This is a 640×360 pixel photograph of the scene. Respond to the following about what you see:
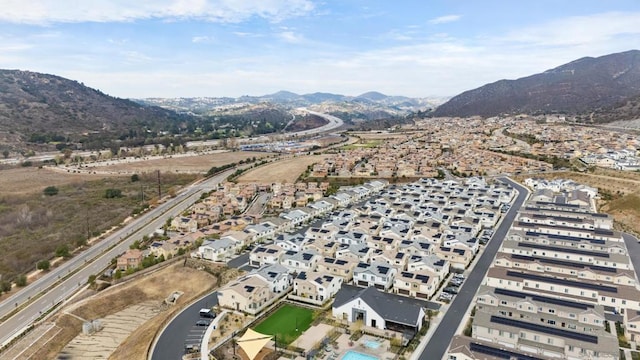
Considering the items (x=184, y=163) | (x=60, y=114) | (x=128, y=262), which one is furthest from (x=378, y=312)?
(x=60, y=114)

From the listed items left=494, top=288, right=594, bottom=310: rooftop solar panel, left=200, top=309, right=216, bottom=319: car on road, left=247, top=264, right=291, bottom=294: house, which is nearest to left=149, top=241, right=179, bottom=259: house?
left=247, top=264, right=291, bottom=294: house

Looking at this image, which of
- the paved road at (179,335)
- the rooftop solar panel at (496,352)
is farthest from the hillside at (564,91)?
the paved road at (179,335)

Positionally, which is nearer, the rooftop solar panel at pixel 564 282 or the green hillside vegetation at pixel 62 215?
the rooftop solar panel at pixel 564 282

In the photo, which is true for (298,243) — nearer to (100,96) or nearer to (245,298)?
(245,298)

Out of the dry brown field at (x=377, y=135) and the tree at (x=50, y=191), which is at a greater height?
the dry brown field at (x=377, y=135)

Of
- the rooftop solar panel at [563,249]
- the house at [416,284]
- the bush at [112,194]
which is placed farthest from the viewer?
the bush at [112,194]

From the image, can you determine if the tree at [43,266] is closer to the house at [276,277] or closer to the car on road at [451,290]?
the house at [276,277]

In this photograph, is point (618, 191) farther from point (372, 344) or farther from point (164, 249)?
point (164, 249)
